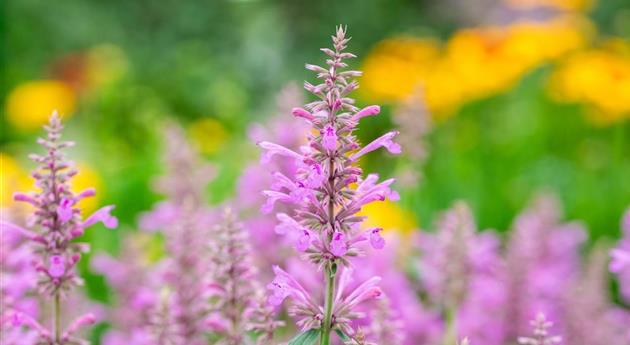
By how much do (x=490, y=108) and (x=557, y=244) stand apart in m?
5.50

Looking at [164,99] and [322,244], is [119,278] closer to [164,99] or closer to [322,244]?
[322,244]

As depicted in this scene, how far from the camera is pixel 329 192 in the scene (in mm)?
1786

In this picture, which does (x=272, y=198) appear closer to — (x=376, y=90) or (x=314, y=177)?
(x=314, y=177)

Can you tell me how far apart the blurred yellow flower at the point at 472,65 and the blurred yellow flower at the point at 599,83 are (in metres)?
0.36

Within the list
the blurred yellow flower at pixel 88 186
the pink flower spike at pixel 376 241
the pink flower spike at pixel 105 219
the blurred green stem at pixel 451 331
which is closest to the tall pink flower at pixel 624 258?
the blurred green stem at pixel 451 331

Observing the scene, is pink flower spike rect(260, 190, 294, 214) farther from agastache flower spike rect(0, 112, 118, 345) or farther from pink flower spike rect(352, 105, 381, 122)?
agastache flower spike rect(0, 112, 118, 345)

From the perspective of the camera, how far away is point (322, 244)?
1796 millimetres

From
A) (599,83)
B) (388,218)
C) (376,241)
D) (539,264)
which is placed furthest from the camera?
(599,83)

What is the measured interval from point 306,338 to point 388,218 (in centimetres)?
352

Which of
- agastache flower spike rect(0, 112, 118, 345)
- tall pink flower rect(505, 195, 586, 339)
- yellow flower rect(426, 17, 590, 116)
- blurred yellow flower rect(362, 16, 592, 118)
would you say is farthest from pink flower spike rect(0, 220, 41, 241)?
yellow flower rect(426, 17, 590, 116)

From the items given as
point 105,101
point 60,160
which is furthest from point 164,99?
point 60,160

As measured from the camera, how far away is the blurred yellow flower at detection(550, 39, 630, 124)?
770 centimetres

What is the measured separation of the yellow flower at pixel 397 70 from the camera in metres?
9.94

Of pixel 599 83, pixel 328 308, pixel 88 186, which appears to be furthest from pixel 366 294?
pixel 599 83
